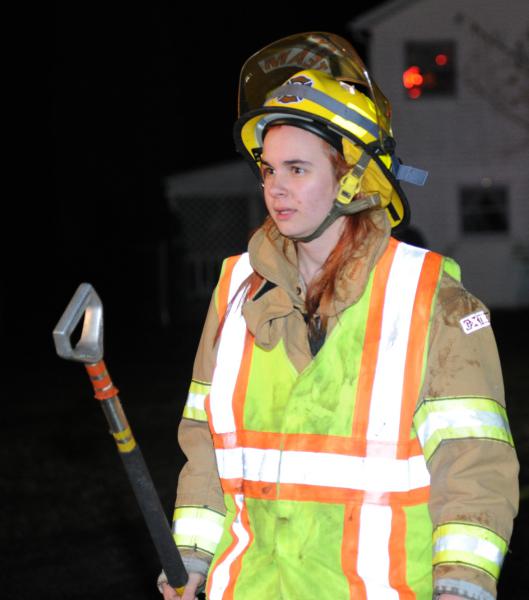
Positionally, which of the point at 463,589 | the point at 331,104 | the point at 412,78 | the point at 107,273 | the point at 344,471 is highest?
the point at 331,104

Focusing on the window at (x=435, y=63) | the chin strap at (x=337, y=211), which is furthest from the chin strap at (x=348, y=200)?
the window at (x=435, y=63)

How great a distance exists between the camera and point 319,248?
3008 mm

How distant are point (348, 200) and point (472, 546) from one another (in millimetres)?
864

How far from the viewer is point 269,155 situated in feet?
9.75

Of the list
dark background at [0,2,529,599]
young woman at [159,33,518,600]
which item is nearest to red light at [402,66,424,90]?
dark background at [0,2,529,599]

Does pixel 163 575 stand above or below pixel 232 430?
below

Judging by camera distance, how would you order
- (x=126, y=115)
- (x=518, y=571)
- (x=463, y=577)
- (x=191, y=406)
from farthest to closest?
(x=126, y=115) → (x=518, y=571) → (x=191, y=406) → (x=463, y=577)

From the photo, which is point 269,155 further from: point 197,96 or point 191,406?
point 197,96

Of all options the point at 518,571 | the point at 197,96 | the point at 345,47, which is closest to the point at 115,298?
the point at 197,96

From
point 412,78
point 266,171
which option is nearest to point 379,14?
point 412,78

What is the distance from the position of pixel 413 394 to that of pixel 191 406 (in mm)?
646

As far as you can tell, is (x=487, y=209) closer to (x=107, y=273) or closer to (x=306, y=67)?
(x=107, y=273)

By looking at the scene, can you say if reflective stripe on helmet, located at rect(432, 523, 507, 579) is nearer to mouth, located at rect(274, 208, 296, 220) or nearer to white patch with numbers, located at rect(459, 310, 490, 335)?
white patch with numbers, located at rect(459, 310, 490, 335)

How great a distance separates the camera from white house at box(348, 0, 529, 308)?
25609 millimetres
